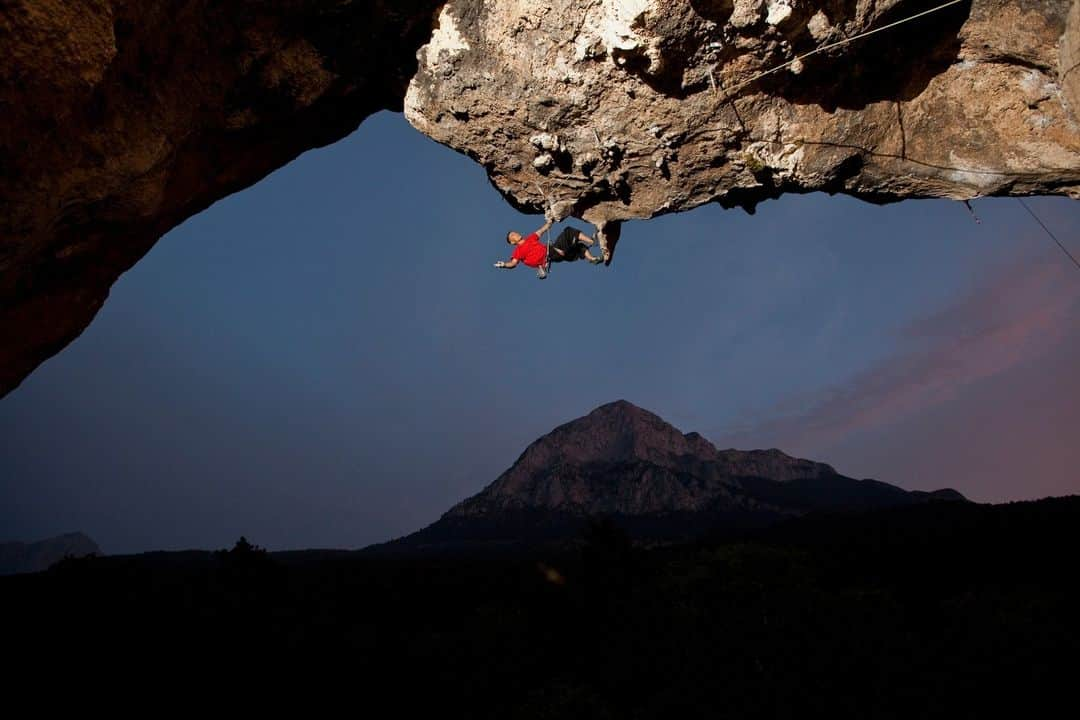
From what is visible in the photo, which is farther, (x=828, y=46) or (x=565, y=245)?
(x=565, y=245)

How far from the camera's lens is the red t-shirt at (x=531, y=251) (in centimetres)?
1049

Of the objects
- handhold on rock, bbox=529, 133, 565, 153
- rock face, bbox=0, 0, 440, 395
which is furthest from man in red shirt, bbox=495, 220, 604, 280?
rock face, bbox=0, 0, 440, 395

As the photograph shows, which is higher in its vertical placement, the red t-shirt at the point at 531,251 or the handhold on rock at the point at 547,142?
the handhold on rock at the point at 547,142

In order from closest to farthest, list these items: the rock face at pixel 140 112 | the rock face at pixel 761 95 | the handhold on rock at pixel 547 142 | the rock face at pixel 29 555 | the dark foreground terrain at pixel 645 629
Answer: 1. the rock face at pixel 140 112
2. the rock face at pixel 761 95
3. the handhold on rock at pixel 547 142
4. the dark foreground terrain at pixel 645 629
5. the rock face at pixel 29 555

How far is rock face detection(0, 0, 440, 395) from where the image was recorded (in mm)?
5496

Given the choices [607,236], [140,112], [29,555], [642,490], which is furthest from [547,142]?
[29,555]

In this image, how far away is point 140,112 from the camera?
720 cm

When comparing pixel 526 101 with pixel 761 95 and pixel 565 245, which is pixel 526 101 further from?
pixel 761 95

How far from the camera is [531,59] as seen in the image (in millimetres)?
8016

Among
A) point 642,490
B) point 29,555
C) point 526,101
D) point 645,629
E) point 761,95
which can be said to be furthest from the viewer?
point 29,555

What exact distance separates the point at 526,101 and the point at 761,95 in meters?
3.98

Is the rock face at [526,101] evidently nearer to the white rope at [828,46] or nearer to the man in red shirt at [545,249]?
the white rope at [828,46]

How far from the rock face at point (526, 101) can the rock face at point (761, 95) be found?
0.10 ft

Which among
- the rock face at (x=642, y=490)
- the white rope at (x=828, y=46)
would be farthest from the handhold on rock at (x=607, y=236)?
the rock face at (x=642, y=490)
